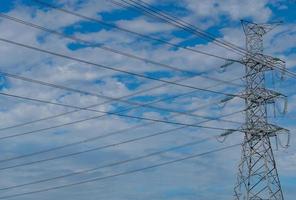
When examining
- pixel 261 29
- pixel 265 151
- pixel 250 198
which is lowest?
pixel 250 198

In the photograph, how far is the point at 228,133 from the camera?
43.3m

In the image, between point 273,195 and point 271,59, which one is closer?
point 273,195

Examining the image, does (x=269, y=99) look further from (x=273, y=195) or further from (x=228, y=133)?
(x=273, y=195)

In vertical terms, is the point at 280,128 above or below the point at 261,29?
below

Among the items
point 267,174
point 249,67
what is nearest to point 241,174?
point 267,174

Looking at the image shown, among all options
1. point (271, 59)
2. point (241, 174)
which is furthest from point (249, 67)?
point (241, 174)

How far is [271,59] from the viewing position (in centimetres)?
4356

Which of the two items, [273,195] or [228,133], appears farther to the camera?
[228,133]

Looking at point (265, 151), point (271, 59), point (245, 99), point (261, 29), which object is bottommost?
point (265, 151)

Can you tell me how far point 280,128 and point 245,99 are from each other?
3.68 meters

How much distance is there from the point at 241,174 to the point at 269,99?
20.6 feet

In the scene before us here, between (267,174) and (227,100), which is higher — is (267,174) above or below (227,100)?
below

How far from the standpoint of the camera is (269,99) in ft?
141

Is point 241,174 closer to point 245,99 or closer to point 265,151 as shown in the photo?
point 265,151
